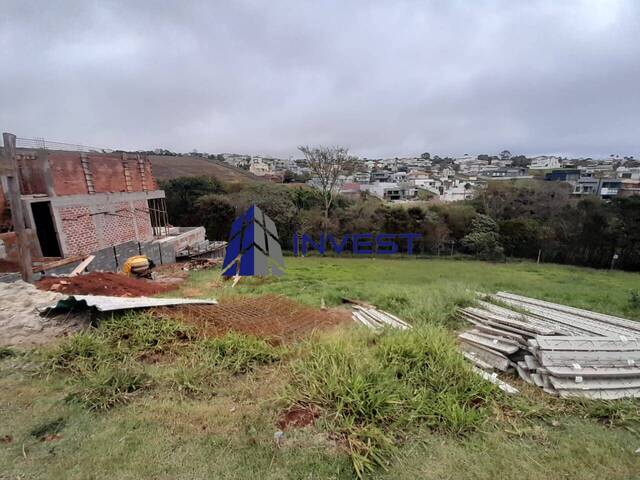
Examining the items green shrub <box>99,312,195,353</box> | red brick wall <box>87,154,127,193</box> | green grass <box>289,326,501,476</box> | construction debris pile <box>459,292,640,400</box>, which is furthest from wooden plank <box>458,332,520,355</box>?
red brick wall <box>87,154,127,193</box>

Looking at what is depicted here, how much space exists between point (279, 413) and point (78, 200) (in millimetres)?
Answer: 11742

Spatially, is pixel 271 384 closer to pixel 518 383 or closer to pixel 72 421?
pixel 72 421

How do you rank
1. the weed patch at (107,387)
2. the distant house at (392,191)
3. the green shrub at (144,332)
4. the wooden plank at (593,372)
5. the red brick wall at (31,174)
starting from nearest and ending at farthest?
the weed patch at (107,387)
the wooden plank at (593,372)
the green shrub at (144,332)
the red brick wall at (31,174)
the distant house at (392,191)

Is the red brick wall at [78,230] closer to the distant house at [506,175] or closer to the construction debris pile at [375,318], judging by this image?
the construction debris pile at [375,318]

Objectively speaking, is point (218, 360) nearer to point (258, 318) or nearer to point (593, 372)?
point (258, 318)

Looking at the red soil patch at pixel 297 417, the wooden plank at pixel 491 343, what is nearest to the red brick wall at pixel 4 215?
the red soil patch at pixel 297 417

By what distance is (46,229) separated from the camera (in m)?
10.8

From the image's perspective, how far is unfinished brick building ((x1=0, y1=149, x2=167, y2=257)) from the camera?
32.0ft

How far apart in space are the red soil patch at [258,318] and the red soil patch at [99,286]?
261 cm

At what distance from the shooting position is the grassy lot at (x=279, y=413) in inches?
87.7

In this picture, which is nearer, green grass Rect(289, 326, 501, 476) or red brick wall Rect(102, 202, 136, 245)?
green grass Rect(289, 326, 501, 476)

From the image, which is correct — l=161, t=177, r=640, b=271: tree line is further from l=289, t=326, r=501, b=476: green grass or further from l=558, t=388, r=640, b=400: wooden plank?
l=289, t=326, r=501, b=476: green grass

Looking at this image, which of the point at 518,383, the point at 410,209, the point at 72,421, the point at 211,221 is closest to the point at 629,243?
the point at 410,209

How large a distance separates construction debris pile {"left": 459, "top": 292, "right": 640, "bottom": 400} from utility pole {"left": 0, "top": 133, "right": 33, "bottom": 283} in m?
8.52
